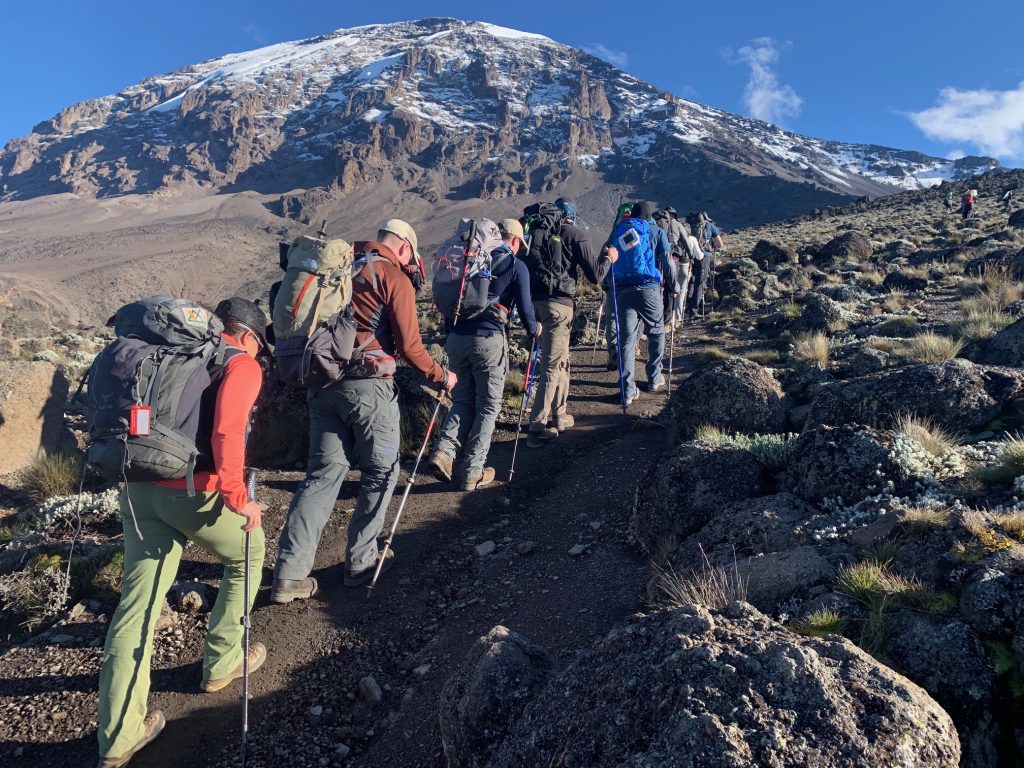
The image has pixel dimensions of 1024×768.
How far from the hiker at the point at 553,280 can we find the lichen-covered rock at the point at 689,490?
8.33 feet

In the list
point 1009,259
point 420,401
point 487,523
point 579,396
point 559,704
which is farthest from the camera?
point 1009,259

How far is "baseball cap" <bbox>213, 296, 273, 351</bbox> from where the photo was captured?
333 centimetres

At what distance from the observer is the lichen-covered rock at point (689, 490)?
13.4 feet

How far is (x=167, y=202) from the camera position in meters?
148

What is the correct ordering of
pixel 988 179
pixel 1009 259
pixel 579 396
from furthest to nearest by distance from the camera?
pixel 988 179 < pixel 1009 259 < pixel 579 396

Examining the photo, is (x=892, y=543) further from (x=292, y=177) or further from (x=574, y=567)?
(x=292, y=177)

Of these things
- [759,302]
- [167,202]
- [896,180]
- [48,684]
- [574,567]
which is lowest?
[48,684]

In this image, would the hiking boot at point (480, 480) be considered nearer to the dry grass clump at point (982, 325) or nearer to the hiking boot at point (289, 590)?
the hiking boot at point (289, 590)

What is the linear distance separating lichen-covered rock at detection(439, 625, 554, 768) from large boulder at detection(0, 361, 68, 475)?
7.42 metres

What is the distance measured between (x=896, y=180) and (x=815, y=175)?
1373 inches

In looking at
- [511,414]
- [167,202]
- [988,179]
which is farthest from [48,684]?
[167,202]

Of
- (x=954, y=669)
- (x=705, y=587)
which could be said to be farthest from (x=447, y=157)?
(x=954, y=669)

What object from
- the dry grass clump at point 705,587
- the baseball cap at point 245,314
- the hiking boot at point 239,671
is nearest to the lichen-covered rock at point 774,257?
the dry grass clump at point 705,587

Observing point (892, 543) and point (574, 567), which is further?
point (574, 567)
